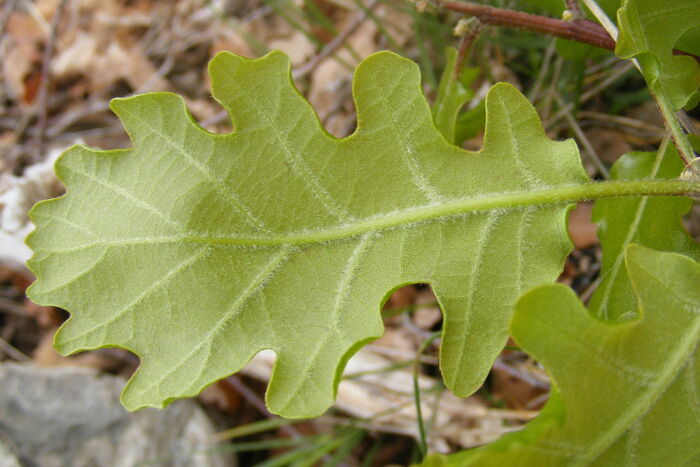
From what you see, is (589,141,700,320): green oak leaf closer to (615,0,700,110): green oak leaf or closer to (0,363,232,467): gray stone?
(615,0,700,110): green oak leaf

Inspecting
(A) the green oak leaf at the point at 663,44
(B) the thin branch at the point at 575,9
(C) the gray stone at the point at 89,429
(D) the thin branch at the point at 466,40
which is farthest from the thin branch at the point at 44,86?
(A) the green oak leaf at the point at 663,44

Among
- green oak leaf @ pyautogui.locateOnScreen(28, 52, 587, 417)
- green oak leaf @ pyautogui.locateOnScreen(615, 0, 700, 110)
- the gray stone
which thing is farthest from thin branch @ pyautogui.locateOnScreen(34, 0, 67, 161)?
green oak leaf @ pyautogui.locateOnScreen(615, 0, 700, 110)

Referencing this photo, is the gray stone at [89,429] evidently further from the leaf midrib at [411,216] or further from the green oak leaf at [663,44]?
the green oak leaf at [663,44]

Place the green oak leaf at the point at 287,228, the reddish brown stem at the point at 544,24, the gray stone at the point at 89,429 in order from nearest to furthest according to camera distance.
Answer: the green oak leaf at the point at 287,228 → the reddish brown stem at the point at 544,24 → the gray stone at the point at 89,429

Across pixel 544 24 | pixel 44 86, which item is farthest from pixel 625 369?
pixel 44 86

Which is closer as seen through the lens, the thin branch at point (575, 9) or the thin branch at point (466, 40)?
the thin branch at point (575, 9)

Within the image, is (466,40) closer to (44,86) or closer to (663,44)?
(663,44)
